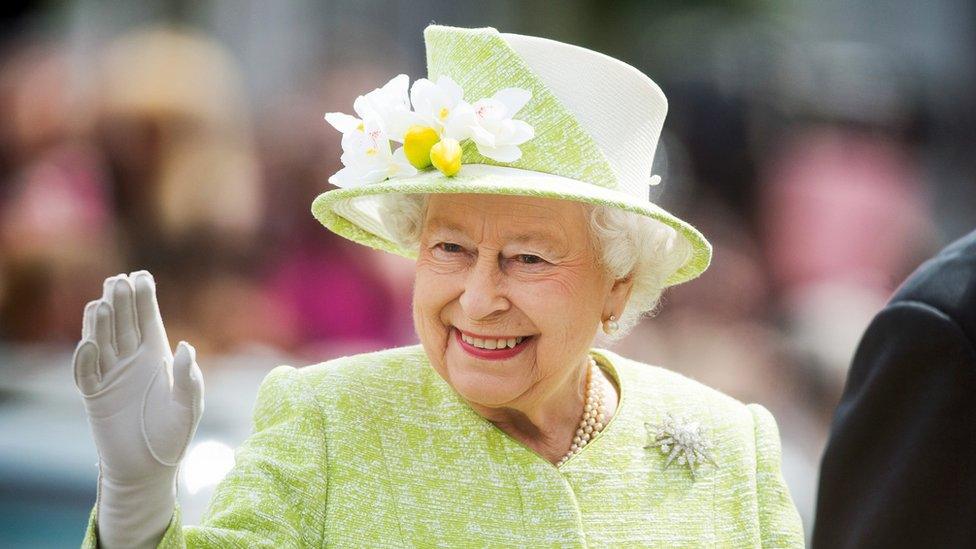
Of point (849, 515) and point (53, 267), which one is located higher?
point (849, 515)

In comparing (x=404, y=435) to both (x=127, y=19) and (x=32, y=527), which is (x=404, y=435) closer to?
(x=32, y=527)

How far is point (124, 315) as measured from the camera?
2.41 metres

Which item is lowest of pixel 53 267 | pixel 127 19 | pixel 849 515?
pixel 53 267

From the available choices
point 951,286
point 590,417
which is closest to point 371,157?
point 590,417

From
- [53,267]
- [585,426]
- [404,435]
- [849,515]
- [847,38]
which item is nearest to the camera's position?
[849,515]

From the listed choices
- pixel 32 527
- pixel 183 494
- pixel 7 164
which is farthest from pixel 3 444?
pixel 7 164

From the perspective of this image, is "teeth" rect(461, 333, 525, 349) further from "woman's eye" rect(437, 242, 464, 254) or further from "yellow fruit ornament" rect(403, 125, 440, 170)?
"yellow fruit ornament" rect(403, 125, 440, 170)

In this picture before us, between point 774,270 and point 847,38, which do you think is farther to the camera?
point 847,38

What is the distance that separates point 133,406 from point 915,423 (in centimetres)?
132

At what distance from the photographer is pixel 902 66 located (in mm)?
7578

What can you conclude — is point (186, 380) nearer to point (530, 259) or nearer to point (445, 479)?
point (445, 479)

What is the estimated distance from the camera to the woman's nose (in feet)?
9.29

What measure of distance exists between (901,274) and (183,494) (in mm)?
4279

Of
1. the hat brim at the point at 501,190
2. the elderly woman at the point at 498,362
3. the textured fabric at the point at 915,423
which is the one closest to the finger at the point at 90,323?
the elderly woman at the point at 498,362
